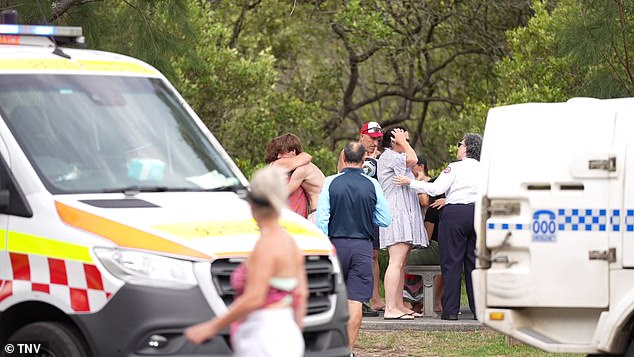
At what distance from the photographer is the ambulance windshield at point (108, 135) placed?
8219mm

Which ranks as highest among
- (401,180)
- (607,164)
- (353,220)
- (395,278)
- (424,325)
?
(607,164)

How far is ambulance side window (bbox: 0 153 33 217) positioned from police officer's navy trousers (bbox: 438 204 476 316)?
6036mm

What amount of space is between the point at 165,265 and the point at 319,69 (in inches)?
765

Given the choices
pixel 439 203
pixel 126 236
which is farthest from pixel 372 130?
pixel 126 236

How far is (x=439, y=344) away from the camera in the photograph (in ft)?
39.9

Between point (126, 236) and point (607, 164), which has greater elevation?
point (607, 164)

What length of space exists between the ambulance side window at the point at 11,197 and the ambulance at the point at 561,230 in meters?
2.73

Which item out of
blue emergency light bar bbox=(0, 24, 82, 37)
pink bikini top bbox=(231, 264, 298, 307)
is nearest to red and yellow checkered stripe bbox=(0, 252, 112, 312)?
pink bikini top bbox=(231, 264, 298, 307)

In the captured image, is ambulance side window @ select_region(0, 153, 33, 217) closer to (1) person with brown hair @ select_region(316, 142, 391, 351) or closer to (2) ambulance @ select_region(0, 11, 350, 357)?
(2) ambulance @ select_region(0, 11, 350, 357)

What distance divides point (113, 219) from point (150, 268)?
372mm

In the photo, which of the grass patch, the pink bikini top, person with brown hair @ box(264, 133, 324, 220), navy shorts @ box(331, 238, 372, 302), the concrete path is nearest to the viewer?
the pink bikini top

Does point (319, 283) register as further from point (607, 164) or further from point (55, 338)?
point (607, 164)

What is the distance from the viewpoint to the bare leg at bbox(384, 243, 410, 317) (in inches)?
525

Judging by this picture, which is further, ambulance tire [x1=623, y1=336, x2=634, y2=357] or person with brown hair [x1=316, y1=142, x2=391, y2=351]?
person with brown hair [x1=316, y1=142, x2=391, y2=351]
